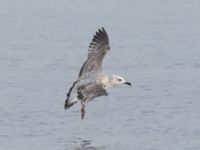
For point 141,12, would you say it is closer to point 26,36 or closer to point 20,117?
point 26,36

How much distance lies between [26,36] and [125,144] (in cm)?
1010

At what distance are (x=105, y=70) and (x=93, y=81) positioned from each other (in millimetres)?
5727

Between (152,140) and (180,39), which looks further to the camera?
(180,39)

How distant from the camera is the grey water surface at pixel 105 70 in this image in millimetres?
16234

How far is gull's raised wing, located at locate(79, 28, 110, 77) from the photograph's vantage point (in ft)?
54.1

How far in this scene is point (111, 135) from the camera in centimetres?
1634

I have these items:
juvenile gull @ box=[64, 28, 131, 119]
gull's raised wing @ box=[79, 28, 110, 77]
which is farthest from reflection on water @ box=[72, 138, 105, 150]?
gull's raised wing @ box=[79, 28, 110, 77]

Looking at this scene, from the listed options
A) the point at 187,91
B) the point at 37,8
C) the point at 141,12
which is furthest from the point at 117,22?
the point at 187,91

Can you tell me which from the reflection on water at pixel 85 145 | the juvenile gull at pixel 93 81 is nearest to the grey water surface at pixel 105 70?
the reflection on water at pixel 85 145

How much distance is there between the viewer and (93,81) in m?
15.9

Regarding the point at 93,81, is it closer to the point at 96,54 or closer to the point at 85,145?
the point at 96,54

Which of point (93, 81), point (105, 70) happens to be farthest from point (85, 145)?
point (105, 70)

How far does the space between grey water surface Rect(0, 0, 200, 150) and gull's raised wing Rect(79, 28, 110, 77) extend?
1085 millimetres

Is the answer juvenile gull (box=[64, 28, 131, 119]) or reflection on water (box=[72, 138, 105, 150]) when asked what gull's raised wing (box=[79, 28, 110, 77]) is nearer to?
juvenile gull (box=[64, 28, 131, 119])
